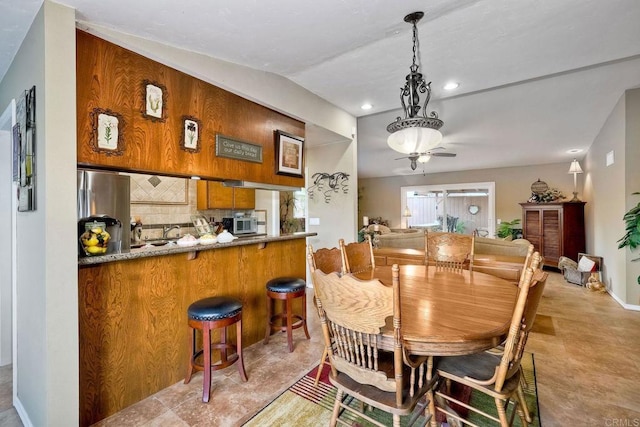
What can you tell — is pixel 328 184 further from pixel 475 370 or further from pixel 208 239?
pixel 475 370

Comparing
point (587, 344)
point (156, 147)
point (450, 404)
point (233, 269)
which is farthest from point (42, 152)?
point (587, 344)

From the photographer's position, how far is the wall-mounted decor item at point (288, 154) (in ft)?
10.4

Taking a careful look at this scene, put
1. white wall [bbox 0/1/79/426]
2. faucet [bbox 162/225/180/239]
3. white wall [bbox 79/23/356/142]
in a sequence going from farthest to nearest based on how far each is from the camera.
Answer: faucet [bbox 162/225/180/239] < white wall [bbox 79/23/356/142] < white wall [bbox 0/1/79/426]

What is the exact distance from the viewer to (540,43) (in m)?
2.40

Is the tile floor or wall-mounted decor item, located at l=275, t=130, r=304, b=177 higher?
wall-mounted decor item, located at l=275, t=130, r=304, b=177

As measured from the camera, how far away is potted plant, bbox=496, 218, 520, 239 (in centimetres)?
707

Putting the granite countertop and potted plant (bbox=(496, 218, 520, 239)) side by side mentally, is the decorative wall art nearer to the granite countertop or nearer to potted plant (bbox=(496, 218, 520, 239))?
the granite countertop

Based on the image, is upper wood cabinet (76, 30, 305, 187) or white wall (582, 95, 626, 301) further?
white wall (582, 95, 626, 301)

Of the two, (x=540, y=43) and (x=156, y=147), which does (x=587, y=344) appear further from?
(x=156, y=147)

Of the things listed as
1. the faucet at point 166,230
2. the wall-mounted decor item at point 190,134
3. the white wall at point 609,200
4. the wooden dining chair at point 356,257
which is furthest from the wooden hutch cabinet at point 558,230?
the faucet at point 166,230

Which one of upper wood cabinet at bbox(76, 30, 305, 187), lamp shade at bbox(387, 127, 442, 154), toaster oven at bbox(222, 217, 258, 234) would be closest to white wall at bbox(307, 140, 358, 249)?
toaster oven at bbox(222, 217, 258, 234)

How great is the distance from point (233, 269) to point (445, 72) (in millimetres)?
2877

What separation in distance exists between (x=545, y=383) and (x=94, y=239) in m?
3.34

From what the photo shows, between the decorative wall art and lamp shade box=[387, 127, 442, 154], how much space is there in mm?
1917
